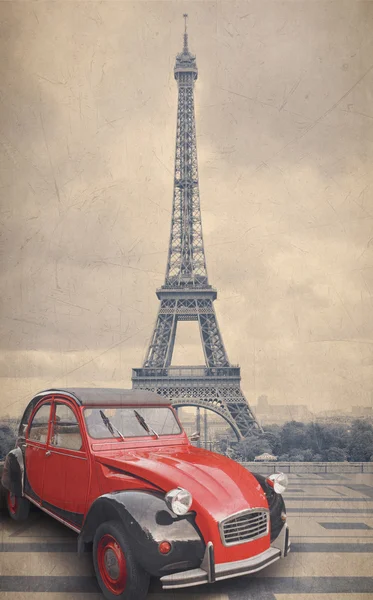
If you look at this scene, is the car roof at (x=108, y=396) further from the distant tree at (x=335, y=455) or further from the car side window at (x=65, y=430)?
the distant tree at (x=335, y=455)

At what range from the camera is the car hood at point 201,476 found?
2.98m

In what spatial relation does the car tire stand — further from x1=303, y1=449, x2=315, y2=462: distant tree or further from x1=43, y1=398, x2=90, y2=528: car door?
x1=303, y1=449, x2=315, y2=462: distant tree

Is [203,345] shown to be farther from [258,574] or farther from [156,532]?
[156,532]

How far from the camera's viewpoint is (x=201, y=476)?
312 centimetres

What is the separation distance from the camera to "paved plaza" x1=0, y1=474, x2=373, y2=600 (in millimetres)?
3244

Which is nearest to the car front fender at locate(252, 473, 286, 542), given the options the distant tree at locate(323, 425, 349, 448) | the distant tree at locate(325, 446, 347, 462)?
the distant tree at locate(323, 425, 349, 448)

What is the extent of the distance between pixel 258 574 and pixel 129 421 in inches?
53.4

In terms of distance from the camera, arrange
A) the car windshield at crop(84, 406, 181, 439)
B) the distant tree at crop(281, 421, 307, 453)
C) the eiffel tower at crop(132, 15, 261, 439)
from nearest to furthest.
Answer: the car windshield at crop(84, 406, 181, 439) < the distant tree at crop(281, 421, 307, 453) < the eiffel tower at crop(132, 15, 261, 439)

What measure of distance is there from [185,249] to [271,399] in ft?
21.1

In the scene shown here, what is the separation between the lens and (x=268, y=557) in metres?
3.10

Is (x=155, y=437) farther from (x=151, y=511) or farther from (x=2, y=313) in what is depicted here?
(x=2, y=313)

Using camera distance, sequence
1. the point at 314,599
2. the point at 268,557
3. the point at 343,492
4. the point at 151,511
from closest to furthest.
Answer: the point at 151,511
the point at 268,557
the point at 314,599
the point at 343,492

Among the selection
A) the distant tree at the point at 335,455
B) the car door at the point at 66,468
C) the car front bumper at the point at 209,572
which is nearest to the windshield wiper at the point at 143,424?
the car door at the point at 66,468

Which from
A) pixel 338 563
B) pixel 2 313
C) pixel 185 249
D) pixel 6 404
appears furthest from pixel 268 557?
pixel 185 249
